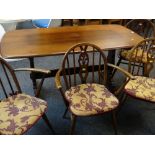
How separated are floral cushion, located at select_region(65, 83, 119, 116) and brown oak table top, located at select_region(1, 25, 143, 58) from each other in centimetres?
39

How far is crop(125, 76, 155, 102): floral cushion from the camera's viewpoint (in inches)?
73.7

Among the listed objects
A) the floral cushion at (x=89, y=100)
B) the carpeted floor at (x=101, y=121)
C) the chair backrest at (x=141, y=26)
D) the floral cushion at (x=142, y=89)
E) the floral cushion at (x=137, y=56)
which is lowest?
the carpeted floor at (x=101, y=121)

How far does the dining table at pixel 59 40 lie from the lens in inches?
76.0

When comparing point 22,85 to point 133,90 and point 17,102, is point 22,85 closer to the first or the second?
point 17,102

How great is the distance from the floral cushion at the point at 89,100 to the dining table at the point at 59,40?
377 mm

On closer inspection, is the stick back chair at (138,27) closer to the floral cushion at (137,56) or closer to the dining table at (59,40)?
the floral cushion at (137,56)

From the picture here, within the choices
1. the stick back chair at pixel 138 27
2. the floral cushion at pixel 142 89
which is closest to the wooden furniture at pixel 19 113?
the floral cushion at pixel 142 89

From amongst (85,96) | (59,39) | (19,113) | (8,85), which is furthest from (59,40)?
(8,85)

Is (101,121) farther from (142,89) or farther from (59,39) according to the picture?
(59,39)

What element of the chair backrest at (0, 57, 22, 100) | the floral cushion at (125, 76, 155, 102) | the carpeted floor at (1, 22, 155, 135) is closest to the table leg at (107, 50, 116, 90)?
the carpeted floor at (1, 22, 155, 135)

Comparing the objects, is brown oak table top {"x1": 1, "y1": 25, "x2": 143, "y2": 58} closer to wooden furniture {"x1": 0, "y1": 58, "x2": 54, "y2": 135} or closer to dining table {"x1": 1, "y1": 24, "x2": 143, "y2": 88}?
dining table {"x1": 1, "y1": 24, "x2": 143, "y2": 88}

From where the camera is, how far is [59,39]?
7.23 ft

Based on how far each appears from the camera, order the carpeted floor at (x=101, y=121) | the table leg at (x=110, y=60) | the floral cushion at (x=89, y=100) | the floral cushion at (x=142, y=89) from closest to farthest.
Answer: the floral cushion at (x=89, y=100)
the floral cushion at (x=142, y=89)
the carpeted floor at (x=101, y=121)
the table leg at (x=110, y=60)

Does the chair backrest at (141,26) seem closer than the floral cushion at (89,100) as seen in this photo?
No
